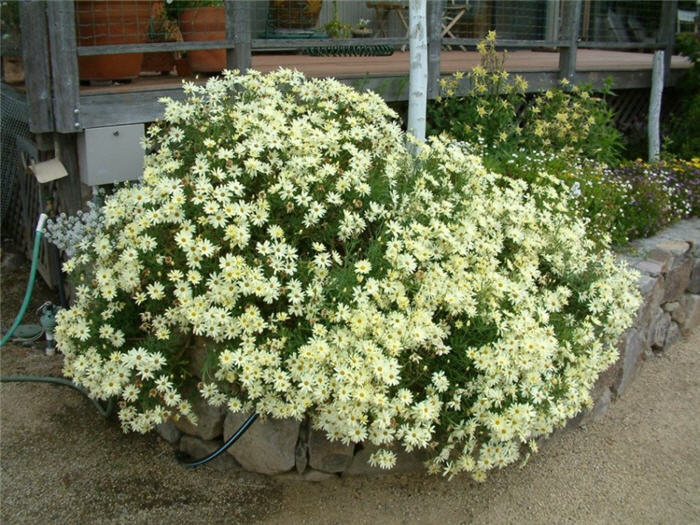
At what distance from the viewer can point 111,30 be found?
15.7ft

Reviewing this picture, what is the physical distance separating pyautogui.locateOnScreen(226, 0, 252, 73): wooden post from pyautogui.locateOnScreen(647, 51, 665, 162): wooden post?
4542 mm

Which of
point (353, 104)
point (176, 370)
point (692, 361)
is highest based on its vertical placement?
point (353, 104)

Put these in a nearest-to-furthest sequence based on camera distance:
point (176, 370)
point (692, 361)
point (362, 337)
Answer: point (362, 337) → point (176, 370) → point (692, 361)

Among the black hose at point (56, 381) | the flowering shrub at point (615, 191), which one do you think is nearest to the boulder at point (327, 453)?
the black hose at point (56, 381)

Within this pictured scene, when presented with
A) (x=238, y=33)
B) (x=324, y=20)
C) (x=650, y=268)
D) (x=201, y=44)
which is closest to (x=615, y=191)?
(x=650, y=268)

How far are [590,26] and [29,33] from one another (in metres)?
8.62

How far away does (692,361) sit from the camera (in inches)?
205

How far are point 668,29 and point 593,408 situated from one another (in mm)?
5843

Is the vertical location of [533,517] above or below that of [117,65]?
below

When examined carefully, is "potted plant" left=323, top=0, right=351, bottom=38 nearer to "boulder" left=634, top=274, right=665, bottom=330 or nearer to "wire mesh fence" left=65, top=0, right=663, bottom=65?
"wire mesh fence" left=65, top=0, right=663, bottom=65

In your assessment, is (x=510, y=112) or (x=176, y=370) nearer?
(x=176, y=370)

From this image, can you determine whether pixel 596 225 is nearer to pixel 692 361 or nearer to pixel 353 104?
pixel 692 361

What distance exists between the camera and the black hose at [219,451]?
3.44 m

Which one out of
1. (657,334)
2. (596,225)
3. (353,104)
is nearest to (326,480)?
(353,104)
